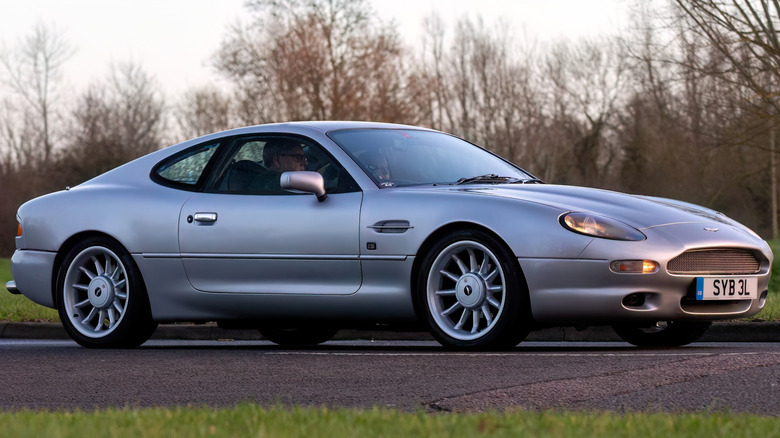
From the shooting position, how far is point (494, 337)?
6.64 metres

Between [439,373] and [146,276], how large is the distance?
2.98m

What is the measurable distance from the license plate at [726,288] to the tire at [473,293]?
0.98 metres

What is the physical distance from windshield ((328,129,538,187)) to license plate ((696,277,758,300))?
155 cm

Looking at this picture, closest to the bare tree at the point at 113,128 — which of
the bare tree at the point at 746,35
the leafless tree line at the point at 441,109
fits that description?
the leafless tree line at the point at 441,109

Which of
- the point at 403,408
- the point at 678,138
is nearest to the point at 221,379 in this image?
the point at 403,408

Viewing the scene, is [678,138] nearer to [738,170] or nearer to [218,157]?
[738,170]

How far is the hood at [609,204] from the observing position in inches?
264

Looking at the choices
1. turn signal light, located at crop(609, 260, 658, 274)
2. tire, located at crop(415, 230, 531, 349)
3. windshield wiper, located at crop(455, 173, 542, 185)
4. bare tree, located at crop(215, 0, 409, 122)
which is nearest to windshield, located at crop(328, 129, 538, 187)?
windshield wiper, located at crop(455, 173, 542, 185)

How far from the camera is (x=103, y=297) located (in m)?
8.13

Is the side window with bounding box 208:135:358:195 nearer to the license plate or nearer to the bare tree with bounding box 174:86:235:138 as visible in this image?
the license plate

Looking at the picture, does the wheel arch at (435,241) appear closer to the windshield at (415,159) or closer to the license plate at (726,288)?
the windshield at (415,159)

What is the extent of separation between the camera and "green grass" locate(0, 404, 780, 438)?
362 centimetres

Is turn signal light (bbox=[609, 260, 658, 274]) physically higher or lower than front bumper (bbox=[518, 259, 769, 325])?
higher

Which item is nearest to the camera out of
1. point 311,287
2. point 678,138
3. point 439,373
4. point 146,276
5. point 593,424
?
point 593,424
